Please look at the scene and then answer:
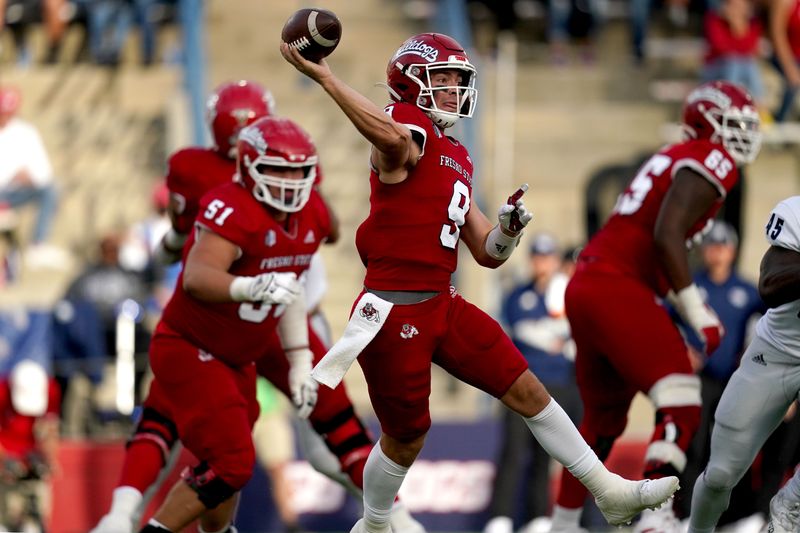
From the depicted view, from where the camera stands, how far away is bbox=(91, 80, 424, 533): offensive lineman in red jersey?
23.7 ft

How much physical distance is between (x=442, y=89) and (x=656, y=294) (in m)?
1.96

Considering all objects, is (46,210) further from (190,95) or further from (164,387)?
(164,387)

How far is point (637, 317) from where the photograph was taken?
7414 millimetres

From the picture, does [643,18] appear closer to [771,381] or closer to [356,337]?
[771,381]

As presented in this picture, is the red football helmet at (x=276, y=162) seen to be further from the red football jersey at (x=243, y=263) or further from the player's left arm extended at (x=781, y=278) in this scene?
the player's left arm extended at (x=781, y=278)

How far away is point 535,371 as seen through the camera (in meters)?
10.6

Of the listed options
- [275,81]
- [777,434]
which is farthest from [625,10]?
[777,434]

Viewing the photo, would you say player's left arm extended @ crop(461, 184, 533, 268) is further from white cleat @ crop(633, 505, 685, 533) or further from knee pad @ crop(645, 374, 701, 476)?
white cleat @ crop(633, 505, 685, 533)

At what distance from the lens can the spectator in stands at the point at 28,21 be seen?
14.7 meters

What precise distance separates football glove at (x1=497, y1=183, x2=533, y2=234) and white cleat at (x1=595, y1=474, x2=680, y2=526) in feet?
3.74

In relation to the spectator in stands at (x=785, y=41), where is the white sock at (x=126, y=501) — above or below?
above

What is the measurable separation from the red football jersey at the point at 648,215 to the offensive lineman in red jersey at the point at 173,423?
140 centimetres

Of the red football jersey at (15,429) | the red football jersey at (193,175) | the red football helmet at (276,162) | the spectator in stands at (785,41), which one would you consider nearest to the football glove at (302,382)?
the red football helmet at (276,162)

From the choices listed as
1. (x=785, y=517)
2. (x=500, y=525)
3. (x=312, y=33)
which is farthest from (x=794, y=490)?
(x=500, y=525)
